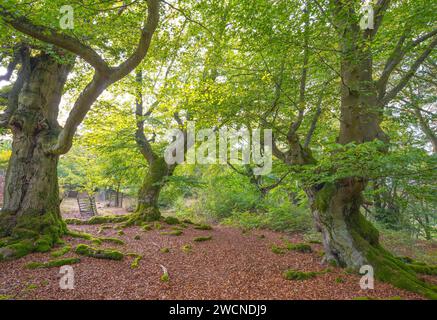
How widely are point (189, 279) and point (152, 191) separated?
620 centimetres

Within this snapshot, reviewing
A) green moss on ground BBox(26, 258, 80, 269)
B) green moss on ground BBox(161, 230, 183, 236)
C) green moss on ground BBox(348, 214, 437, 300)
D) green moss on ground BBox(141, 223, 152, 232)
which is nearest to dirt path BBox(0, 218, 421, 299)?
green moss on ground BBox(26, 258, 80, 269)

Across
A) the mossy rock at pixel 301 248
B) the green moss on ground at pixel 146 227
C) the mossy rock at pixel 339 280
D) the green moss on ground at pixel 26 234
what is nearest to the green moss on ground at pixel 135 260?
the green moss on ground at pixel 26 234

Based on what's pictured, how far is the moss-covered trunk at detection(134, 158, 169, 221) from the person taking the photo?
9.81 m

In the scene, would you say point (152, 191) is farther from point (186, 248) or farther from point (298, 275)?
point (298, 275)

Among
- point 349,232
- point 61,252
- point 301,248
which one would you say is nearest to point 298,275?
point 349,232

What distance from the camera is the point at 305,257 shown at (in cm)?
623

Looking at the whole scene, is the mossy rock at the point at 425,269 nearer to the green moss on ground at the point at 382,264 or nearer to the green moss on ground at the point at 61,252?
the green moss on ground at the point at 382,264

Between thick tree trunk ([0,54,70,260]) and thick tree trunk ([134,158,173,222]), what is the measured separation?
3837 millimetres

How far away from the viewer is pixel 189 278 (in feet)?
14.9

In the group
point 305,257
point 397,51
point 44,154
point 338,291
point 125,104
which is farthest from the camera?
point 125,104

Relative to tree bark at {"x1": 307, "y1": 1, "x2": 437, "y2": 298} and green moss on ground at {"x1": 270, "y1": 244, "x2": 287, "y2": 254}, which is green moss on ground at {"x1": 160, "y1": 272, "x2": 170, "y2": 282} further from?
tree bark at {"x1": 307, "y1": 1, "x2": 437, "y2": 298}
